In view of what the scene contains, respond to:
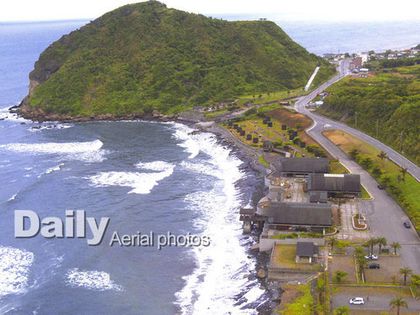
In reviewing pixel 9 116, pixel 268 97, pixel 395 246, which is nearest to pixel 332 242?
pixel 395 246

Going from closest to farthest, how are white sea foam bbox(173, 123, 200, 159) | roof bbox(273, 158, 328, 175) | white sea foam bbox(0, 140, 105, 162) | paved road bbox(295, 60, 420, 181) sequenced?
roof bbox(273, 158, 328, 175) → paved road bbox(295, 60, 420, 181) → white sea foam bbox(0, 140, 105, 162) → white sea foam bbox(173, 123, 200, 159)

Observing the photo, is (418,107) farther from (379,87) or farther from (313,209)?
(313,209)

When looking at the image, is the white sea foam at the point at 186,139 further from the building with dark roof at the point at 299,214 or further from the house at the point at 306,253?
the house at the point at 306,253

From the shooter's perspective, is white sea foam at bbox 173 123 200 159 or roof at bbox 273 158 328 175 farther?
white sea foam at bbox 173 123 200 159

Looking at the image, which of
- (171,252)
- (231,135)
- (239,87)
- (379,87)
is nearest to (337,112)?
(379,87)

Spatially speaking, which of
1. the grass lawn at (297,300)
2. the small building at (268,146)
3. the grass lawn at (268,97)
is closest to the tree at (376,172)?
the small building at (268,146)

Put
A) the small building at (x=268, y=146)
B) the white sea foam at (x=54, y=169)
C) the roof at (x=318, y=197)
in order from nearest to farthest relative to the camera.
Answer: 1. the roof at (x=318, y=197)
2. the white sea foam at (x=54, y=169)
3. the small building at (x=268, y=146)

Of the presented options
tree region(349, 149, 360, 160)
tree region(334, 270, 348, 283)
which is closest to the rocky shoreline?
tree region(334, 270, 348, 283)

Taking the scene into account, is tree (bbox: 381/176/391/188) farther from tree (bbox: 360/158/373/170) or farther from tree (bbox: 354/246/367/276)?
tree (bbox: 354/246/367/276)
